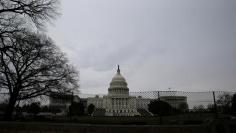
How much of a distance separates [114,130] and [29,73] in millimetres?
15600

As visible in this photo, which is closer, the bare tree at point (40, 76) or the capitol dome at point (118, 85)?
the bare tree at point (40, 76)

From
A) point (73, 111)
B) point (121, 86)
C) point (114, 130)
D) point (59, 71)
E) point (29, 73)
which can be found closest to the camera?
point (114, 130)

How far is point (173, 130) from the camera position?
376 inches

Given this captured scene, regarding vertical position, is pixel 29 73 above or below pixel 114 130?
above

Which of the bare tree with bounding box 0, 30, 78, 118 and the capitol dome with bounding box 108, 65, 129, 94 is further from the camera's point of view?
the capitol dome with bounding box 108, 65, 129, 94

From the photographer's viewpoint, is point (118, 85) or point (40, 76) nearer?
point (40, 76)

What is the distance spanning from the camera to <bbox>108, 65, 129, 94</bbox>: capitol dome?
4318 inches

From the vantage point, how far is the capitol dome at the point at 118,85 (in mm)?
109688

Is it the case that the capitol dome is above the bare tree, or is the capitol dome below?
above

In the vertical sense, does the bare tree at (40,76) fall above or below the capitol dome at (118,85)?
below

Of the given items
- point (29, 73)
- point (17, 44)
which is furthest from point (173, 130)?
point (29, 73)

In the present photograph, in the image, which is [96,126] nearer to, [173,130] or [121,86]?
[173,130]

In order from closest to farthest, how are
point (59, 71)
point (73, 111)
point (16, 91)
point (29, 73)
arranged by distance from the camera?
point (73, 111), point (16, 91), point (29, 73), point (59, 71)

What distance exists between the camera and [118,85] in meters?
113
